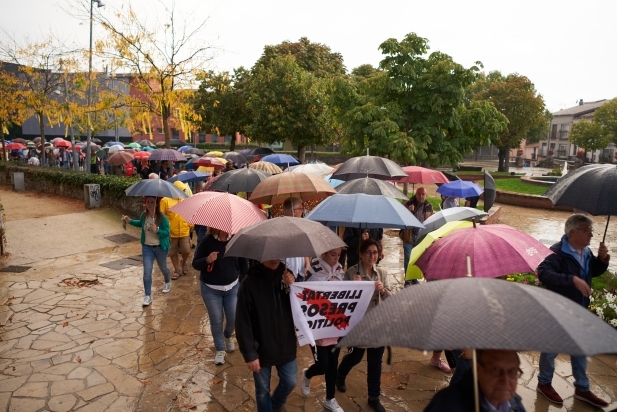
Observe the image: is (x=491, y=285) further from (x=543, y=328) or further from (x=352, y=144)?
(x=352, y=144)

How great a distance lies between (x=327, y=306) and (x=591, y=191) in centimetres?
267

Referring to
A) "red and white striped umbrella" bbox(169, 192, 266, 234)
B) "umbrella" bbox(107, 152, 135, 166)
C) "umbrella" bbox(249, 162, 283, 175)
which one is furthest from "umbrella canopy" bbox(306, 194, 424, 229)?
"umbrella" bbox(107, 152, 135, 166)

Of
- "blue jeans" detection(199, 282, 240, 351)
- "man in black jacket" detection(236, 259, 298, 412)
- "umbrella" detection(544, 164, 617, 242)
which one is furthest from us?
"blue jeans" detection(199, 282, 240, 351)

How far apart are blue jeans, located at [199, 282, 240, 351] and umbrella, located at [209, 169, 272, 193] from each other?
267cm

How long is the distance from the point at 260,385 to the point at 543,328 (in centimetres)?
259

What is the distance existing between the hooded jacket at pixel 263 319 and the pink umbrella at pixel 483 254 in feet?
4.17

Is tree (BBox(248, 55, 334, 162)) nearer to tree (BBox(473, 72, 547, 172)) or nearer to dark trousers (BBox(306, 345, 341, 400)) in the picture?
tree (BBox(473, 72, 547, 172))

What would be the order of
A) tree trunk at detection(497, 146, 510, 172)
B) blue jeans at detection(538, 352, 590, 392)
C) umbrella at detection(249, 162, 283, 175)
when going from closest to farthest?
1. blue jeans at detection(538, 352, 590, 392)
2. umbrella at detection(249, 162, 283, 175)
3. tree trunk at detection(497, 146, 510, 172)

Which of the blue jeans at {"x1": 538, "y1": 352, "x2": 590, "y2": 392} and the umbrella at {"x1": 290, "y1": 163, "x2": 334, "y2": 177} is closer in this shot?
the blue jeans at {"x1": 538, "y1": 352, "x2": 590, "y2": 392}

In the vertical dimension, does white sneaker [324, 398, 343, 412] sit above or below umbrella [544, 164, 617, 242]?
below

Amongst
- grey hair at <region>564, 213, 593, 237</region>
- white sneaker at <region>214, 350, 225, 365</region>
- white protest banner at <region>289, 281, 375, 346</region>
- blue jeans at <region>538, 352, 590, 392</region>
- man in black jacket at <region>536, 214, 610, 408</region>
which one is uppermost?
grey hair at <region>564, 213, 593, 237</region>

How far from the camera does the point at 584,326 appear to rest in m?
1.77

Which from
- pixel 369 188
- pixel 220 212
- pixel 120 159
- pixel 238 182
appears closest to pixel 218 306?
pixel 220 212

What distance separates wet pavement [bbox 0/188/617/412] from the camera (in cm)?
454
